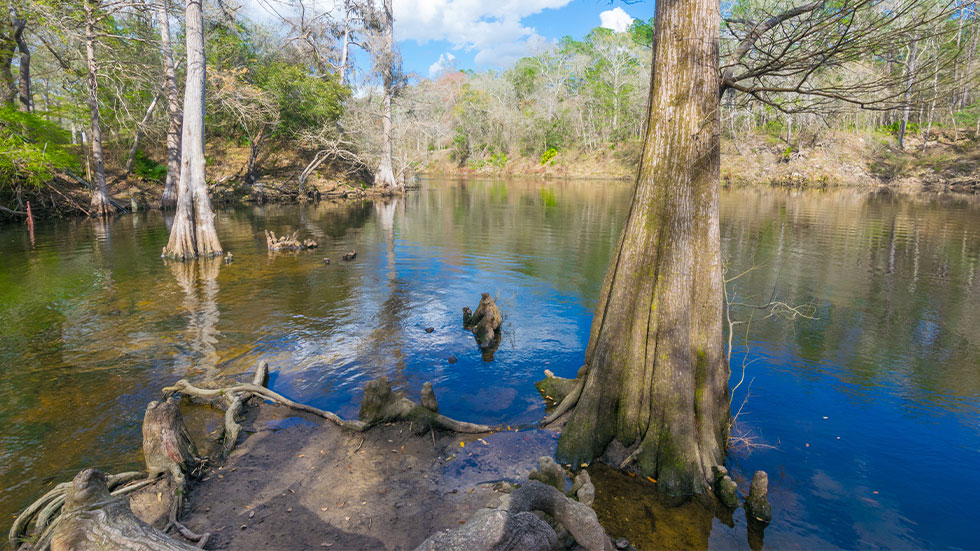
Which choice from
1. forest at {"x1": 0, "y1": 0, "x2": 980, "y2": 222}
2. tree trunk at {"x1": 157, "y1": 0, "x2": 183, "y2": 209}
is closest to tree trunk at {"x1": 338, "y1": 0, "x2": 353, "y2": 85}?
forest at {"x1": 0, "y1": 0, "x2": 980, "y2": 222}

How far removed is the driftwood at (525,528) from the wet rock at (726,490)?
2001 millimetres

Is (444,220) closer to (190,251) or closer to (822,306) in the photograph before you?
(190,251)

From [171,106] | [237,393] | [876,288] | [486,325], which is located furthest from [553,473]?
[171,106]

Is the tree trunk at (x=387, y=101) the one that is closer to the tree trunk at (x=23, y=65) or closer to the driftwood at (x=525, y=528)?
the tree trunk at (x=23, y=65)

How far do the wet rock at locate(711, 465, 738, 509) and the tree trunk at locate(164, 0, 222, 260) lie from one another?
1807 centimetres

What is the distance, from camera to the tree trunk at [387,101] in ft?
136

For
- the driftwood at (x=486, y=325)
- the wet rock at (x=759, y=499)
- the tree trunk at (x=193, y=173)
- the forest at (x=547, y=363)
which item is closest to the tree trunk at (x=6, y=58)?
the forest at (x=547, y=363)

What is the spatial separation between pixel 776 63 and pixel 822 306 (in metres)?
9.28

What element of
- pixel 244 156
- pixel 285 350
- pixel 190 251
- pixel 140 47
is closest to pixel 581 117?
pixel 244 156

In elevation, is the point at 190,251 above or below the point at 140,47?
below

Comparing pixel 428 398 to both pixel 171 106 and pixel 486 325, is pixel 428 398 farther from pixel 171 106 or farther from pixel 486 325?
pixel 171 106

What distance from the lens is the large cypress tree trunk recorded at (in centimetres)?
555

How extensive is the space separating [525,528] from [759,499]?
3099 millimetres

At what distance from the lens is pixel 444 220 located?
95.9ft
